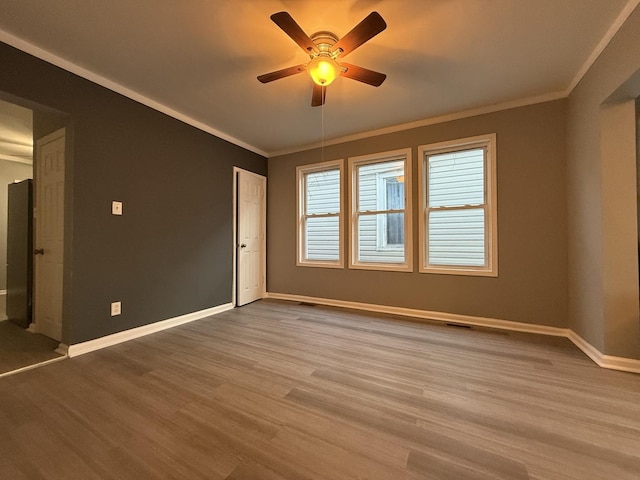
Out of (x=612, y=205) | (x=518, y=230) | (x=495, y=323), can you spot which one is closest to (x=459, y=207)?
(x=518, y=230)

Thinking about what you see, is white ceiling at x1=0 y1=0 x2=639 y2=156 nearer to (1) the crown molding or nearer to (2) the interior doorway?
(1) the crown molding

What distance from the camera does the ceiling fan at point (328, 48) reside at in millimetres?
1597

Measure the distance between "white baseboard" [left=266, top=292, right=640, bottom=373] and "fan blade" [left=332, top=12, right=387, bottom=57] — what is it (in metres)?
3.04

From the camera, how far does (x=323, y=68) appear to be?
1953mm

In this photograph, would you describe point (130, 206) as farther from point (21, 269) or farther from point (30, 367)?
point (21, 269)

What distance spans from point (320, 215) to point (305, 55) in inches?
92.7

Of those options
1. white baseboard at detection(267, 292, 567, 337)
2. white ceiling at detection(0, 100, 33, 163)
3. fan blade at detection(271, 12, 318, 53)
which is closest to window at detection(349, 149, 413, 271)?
white baseboard at detection(267, 292, 567, 337)

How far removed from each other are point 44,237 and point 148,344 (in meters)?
1.58

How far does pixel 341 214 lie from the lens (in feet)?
13.1

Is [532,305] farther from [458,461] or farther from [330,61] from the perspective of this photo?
[330,61]

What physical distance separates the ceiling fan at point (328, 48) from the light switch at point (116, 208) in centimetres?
192

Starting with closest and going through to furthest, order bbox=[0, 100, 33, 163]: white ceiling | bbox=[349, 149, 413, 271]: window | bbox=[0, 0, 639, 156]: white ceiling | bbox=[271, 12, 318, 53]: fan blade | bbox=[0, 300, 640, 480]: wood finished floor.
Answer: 1. bbox=[0, 300, 640, 480]: wood finished floor
2. bbox=[271, 12, 318, 53]: fan blade
3. bbox=[0, 0, 639, 156]: white ceiling
4. bbox=[0, 100, 33, 163]: white ceiling
5. bbox=[349, 149, 413, 271]: window

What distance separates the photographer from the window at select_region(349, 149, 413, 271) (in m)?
3.54

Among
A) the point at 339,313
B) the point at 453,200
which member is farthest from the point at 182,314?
the point at 453,200
